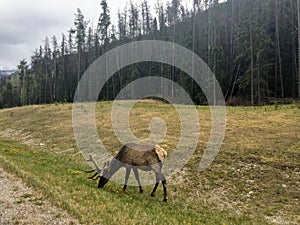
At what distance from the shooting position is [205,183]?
13000mm

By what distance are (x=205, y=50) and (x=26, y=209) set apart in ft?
173

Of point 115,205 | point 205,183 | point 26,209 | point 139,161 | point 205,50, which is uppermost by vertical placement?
point 205,50

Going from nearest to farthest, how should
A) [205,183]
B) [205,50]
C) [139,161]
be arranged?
1. [139,161]
2. [205,183]
3. [205,50]

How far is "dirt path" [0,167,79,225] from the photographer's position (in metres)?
7.01

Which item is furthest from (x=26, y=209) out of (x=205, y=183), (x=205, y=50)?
(x=205, y=50)

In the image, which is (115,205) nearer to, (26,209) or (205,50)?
(26,209)

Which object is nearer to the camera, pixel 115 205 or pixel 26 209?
pixel 26 209

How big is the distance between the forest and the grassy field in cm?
2042

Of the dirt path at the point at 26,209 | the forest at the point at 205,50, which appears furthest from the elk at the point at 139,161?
the forest at the point at 205,50

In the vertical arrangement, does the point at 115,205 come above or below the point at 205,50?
below

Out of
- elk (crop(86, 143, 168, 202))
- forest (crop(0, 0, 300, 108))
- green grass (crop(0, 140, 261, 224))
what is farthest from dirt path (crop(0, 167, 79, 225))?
forest (crop(0, 0, 300, 108))

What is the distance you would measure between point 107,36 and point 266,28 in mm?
34279

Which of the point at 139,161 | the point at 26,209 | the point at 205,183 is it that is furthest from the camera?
the point at 205,183

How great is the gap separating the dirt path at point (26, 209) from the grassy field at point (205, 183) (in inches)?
10.2
